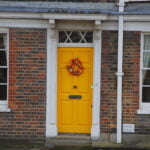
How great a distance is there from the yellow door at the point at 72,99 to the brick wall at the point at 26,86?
464mm

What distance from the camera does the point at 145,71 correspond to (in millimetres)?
8414

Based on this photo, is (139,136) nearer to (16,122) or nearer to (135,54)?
(135,54)

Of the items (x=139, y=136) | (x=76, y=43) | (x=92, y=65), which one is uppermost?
(x=76, y=43)

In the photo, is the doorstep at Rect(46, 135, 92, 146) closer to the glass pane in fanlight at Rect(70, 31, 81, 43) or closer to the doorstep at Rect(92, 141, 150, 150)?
the doorstep at Rect(92, 141, 150, 150)

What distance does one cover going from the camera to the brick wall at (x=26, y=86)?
8320 millimetres

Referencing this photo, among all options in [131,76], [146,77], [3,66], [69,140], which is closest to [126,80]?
[131,76]

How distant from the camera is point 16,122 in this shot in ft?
27.3

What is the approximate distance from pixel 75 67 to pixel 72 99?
817 millimetres

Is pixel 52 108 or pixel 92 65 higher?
pixel 92 65

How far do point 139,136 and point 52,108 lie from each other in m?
2.24

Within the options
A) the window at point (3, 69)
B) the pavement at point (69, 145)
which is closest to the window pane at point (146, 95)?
the pavement at point (69, 145)

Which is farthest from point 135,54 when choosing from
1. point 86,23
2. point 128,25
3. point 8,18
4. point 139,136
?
point 8,18

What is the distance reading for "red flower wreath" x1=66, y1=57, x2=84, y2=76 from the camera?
842 cm

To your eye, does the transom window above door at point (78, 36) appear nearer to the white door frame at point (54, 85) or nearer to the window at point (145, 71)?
the white door frame at point (54, 85)
